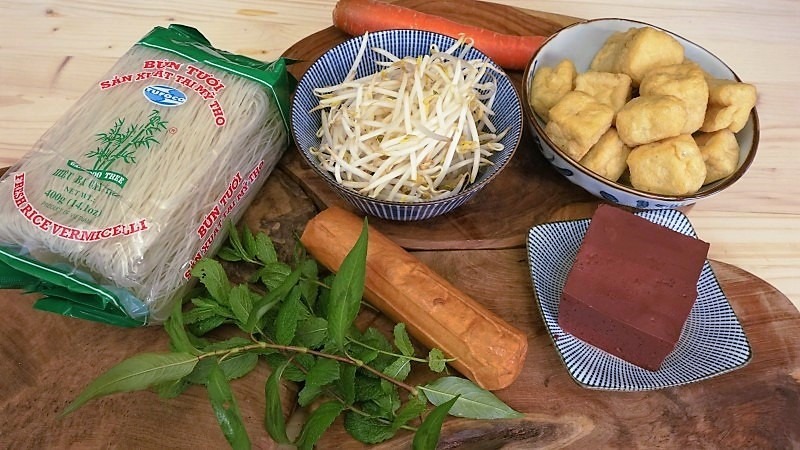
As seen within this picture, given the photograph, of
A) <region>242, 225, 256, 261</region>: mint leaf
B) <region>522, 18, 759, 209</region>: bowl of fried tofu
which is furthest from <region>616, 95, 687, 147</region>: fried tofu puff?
<region>242, 225, 256, 261</region>: mint leaf

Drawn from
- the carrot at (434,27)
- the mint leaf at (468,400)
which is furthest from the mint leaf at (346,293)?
the carrot at (434,27)

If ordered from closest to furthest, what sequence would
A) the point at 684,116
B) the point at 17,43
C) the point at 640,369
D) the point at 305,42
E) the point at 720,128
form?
the point at 640,369 → the point at 684,116 → the point at 720,128 → the point at 305,42 → the point at 17,43

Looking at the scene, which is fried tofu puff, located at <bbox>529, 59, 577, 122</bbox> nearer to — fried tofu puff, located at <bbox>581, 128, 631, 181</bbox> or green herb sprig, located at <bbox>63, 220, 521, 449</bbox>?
fried tofu puff, located at <bbox>581, 128, 631, 181</bbox>

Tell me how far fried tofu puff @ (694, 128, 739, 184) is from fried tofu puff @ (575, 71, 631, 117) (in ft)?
0.81

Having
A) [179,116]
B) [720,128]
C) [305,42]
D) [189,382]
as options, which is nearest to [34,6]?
[305,42]

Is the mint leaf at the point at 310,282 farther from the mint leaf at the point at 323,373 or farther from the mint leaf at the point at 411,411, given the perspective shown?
the mint leaf at the point at 411,411

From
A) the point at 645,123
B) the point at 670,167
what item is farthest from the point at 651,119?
the point at 670,167

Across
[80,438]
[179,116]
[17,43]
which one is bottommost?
[80,438]

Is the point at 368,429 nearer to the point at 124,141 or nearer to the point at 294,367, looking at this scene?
the point at 294,367

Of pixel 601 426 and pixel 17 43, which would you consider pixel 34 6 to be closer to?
pixel 17 43

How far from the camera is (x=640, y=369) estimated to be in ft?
4.82

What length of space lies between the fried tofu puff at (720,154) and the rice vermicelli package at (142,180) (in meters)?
1.12

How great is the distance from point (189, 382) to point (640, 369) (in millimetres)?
996

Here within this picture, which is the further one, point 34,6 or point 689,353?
point 34,6
